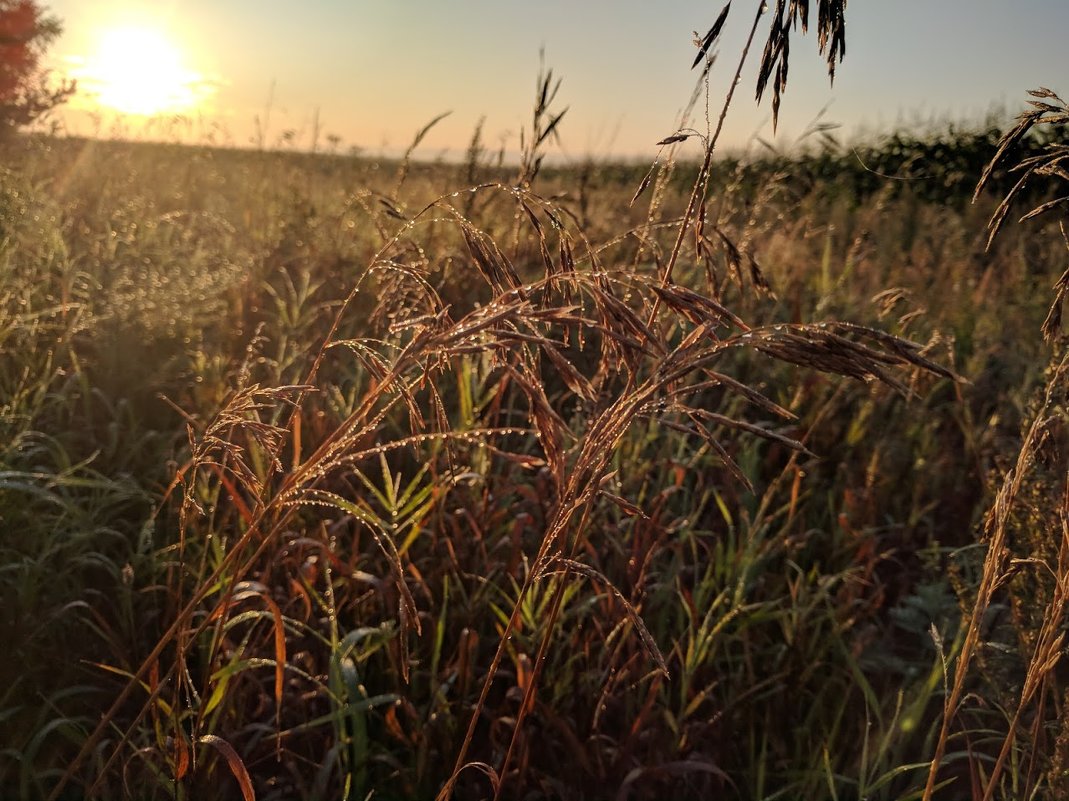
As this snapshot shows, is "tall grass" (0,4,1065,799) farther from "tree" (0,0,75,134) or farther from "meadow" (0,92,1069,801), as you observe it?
"tree" (0,0,75,134)

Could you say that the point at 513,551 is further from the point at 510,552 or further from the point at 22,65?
the point at 22,65

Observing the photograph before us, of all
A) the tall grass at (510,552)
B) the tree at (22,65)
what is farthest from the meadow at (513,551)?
the tree at (22,65)

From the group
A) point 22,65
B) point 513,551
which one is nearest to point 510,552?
point 513,551

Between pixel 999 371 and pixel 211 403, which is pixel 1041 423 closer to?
pixel 211 403

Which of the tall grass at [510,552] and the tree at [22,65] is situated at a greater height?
the tree at [22,65]

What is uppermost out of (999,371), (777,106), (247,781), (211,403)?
(777,106)

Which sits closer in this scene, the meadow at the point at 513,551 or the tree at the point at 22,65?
the meadow at the point at 513,551

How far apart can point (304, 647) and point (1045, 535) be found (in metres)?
1.56

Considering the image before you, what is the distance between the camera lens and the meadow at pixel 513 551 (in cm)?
94

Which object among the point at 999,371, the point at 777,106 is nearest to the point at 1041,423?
the point at 777,106

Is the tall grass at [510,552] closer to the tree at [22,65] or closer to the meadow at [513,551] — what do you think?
the meadow at [513,551]

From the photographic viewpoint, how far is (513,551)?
1.92 metres

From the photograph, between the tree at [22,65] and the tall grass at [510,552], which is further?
the tree at [22,65]

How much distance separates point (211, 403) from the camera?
2.41 m
